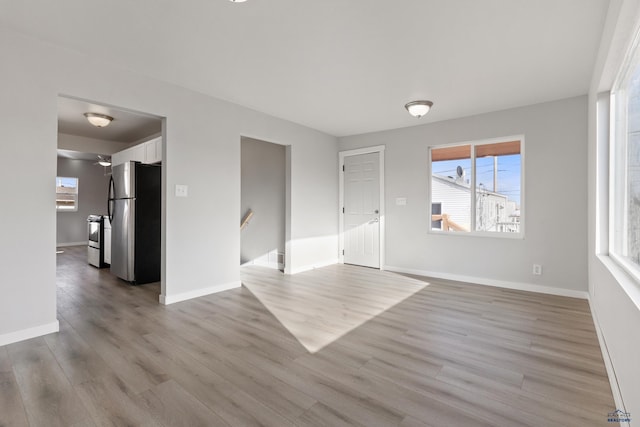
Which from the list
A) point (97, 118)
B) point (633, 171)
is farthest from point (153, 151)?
point (633, 171)

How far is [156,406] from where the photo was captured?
5.65ft

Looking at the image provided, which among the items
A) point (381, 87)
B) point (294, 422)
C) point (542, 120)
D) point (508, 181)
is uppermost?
point (381, 87)

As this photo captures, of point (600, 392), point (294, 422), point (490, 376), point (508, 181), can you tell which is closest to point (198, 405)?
point (294, 422)

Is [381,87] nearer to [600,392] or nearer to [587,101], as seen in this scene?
[587,101]

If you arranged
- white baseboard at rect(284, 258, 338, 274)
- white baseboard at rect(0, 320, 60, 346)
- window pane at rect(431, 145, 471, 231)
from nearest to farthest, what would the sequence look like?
white baseboard at rect(0, 320, 60, 346) → window pane at rect(431, 145, 471, 231) → white baseboard at rect(284, 258, 338, 274)

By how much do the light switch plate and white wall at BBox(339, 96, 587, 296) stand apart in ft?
11.2

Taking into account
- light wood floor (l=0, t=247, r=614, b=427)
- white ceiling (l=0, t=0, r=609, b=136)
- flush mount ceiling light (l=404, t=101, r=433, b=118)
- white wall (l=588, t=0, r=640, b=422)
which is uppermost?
white ceiling (l=0, t=0, r=609, b=136)

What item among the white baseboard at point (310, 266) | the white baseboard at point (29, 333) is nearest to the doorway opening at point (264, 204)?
the white baseboard at point (310, 266)

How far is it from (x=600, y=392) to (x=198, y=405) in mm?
2338

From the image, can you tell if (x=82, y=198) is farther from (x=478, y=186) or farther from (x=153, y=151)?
(x=478, y=186)

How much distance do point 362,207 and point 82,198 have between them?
841 cm

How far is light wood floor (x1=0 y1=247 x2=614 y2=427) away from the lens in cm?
167

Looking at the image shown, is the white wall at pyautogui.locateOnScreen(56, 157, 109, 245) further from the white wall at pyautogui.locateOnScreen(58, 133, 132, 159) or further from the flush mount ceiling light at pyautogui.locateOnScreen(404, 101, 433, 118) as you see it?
the flush mount ceiling light at pyautogui.locateOnScreen(404, 101, 433, 118)

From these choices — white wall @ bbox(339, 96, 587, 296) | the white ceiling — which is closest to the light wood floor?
white wall @ bbox(339, 96, 587, 296)
